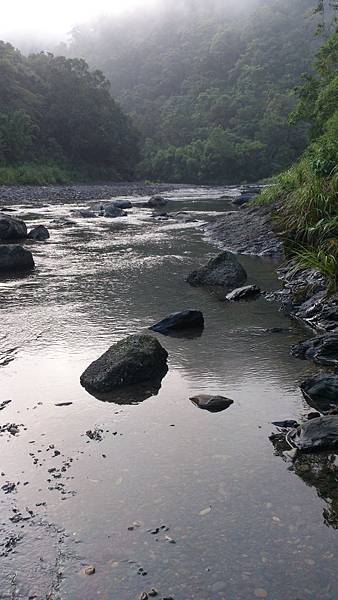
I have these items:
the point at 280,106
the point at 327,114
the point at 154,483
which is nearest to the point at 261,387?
the point at 154,483

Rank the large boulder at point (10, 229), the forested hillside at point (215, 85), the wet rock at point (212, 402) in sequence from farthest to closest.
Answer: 1. the forested hillside at point (215, 85)
2. the large boulder at point (10, 229)
3. the wet rock at point (212, 402)

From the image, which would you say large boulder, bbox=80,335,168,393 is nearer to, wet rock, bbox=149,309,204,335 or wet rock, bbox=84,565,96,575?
wet rock, bbox=149,309,204,335

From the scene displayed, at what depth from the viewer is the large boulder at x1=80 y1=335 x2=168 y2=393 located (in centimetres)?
649

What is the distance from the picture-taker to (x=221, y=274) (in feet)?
41.0

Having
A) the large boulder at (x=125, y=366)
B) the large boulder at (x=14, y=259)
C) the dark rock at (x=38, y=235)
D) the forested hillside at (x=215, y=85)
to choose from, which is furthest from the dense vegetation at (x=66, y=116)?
the large boulder at (x=125, y=366)

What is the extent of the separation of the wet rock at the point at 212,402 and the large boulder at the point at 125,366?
2.65 ft

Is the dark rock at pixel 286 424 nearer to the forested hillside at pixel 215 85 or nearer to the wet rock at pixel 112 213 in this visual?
the wet rock at pixel 112 213

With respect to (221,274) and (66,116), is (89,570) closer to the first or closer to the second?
(221,274)

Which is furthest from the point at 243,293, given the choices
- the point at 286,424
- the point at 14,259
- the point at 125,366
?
the point at 14,259

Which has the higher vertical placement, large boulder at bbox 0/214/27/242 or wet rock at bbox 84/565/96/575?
wet rock at bbox 84/565/96/575

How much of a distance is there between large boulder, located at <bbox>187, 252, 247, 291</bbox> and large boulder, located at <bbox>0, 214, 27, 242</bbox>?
8.89 meters

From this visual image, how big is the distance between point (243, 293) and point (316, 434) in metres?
6.22

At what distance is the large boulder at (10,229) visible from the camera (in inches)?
760

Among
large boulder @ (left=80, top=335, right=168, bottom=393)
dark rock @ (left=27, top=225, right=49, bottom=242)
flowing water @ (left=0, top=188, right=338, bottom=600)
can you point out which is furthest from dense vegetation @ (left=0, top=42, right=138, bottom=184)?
large boulder @ (left=80, top=335, right=168, bottom=393)
